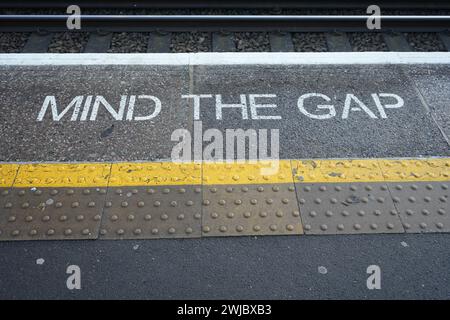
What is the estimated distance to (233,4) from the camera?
20.1ft

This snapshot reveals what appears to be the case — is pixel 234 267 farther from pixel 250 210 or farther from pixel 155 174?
pixel 155 174

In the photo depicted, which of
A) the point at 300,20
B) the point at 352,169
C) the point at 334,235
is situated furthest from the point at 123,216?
the point at 300,20

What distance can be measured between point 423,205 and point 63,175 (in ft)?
9.69

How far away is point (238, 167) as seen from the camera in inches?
152

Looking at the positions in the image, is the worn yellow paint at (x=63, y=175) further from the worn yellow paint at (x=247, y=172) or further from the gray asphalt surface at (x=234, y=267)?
the worn yellow paint at (x=247, y=172)

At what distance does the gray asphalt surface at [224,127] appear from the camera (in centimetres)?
298

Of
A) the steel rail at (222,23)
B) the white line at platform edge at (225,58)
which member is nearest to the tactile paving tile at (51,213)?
the white line at platform edge at (225,58)

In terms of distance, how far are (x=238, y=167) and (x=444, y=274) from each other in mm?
1764

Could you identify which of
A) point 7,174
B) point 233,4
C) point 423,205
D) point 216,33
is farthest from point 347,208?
point 233,4

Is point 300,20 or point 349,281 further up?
point 300,20

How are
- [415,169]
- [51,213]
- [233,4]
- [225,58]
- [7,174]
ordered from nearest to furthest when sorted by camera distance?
[51,213], [7,174], [415,169], [225,58], [233,4]

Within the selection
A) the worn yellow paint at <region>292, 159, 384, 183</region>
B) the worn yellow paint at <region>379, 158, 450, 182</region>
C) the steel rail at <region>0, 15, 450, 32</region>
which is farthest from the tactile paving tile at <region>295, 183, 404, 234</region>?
the steel rail at <region>0, 15, 450, 32</region>

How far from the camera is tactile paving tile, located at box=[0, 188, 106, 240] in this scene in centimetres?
328

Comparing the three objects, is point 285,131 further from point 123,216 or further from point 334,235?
point 123,216
